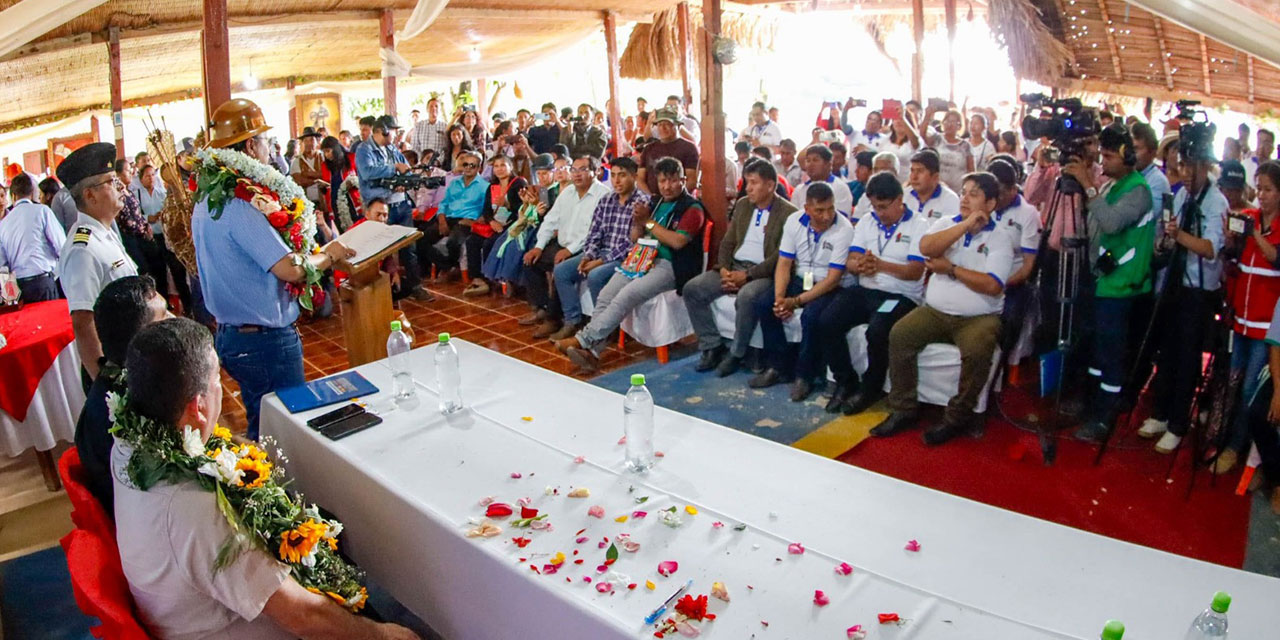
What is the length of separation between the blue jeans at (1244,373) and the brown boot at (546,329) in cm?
399

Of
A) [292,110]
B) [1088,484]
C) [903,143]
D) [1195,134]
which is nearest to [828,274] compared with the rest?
[1088,484]

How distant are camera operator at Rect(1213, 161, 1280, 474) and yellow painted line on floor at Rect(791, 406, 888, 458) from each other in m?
1.42

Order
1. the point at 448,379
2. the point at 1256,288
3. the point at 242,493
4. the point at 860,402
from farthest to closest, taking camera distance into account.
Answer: the point at 860,402 < the point at 1256,288 < the point at 448,379 < the point at 242,493

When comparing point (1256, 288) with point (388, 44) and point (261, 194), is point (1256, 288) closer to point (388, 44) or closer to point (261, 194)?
point (261, 194)

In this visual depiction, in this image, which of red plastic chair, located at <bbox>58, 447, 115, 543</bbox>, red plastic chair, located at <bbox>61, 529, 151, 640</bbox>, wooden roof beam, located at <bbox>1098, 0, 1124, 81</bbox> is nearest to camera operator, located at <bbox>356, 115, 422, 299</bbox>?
red plastic chair, located at <bbox>58, 447, 115, 543</bbox>

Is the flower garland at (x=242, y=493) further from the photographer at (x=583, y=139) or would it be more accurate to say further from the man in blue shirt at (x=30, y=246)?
the photographer at (x=583, y=139)

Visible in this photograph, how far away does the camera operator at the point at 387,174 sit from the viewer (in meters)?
6.89

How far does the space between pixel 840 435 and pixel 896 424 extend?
0.28m

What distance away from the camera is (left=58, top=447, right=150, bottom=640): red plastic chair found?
1.48 meters

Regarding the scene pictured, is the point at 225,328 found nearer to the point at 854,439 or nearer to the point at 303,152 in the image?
the point at 854,439

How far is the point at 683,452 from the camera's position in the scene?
7.32 ft

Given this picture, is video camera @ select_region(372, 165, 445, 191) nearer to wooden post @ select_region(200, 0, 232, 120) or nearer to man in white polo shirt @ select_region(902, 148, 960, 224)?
wooden post @ select_region(200, 0, 232, 120)

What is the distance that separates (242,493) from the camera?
170 centimetres

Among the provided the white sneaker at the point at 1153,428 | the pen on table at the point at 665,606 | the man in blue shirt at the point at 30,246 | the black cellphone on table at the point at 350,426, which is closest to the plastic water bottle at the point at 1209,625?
the pen on table at the point at 665,606
